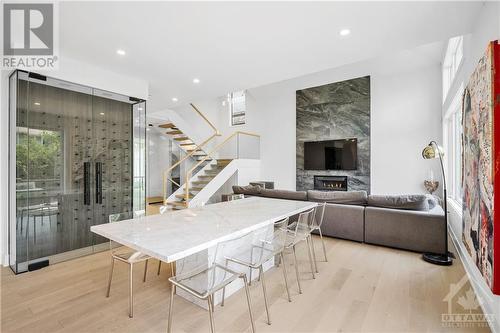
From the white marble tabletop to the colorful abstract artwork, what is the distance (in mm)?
1572

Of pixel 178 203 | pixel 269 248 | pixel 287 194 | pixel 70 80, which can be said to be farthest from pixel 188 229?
pixel 178 203

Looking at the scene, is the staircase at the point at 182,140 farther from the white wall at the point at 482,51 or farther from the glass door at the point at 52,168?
the white wall at the point at 482,51

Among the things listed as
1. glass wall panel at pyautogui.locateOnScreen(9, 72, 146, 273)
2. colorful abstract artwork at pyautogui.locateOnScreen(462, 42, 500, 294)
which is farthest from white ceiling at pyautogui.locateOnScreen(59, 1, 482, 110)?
colorful abstract artwork at pyautogui.locateOnScreen(462, 42, 500, 294)

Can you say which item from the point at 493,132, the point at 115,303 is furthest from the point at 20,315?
the point at 493,132

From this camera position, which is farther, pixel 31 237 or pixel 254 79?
pixel 254 79

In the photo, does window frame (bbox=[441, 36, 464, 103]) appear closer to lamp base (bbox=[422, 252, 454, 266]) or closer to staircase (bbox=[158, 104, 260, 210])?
lamp base (bbox=[422, 252, 454, 266])

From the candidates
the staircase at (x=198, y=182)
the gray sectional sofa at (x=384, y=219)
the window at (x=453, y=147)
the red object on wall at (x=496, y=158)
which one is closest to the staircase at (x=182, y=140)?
the staircase at (x=198, y=182)

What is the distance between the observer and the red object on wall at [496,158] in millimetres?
1675

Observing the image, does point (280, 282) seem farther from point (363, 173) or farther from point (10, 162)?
point (363, 173)

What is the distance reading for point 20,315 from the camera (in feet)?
7.04

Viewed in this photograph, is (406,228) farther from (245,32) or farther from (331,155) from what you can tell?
(331,155)

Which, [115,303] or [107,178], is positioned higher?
[107,178]

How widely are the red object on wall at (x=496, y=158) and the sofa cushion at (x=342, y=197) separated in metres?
2.32

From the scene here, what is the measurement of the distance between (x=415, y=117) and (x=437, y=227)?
395cm
